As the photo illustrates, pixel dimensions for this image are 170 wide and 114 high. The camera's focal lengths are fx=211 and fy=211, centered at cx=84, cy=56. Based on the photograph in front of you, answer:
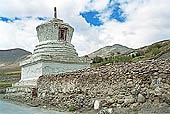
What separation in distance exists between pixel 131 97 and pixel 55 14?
9.39 meters

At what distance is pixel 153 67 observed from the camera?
6.04 metres

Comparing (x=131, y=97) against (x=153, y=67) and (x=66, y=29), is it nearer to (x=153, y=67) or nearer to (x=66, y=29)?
(x=153, y=67)

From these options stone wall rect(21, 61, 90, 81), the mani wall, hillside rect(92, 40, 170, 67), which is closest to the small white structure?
stone wall rect(21, 61, 90, 81)

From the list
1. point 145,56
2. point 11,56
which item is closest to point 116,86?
point 145,56

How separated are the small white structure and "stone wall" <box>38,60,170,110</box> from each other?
271 centimetres

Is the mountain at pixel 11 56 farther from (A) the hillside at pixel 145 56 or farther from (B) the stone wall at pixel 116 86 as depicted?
(B) the stone wall at pixel 116 86

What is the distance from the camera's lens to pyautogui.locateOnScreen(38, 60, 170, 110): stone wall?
5.81 meters

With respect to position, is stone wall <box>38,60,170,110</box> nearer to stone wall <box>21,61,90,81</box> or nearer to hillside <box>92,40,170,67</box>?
stone wall <box>21,61,90,81</box>

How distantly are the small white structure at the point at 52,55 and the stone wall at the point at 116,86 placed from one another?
271cm

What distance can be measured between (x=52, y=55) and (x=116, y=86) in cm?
587

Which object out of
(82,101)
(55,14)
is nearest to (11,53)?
(55,14)

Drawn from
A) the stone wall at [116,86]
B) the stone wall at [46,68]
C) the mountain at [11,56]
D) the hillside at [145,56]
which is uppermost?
the mountain at [11,56]

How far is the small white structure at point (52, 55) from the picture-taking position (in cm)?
1118

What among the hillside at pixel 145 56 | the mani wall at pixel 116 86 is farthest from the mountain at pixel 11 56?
the mani wall at pixel 116 86
